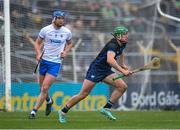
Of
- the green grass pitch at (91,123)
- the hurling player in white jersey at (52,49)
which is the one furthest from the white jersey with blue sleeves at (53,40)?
the green grass pitch at (91,123)

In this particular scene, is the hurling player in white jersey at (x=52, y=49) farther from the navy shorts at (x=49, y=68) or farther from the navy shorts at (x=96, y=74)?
the navy shorts at (x=96, y=74)

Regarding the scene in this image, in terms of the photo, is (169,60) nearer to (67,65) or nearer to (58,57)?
(67,65)

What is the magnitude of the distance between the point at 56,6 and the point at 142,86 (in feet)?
10.9

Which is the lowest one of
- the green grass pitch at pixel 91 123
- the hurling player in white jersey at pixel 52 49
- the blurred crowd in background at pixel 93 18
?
the green grass pitch at pixel 91 123

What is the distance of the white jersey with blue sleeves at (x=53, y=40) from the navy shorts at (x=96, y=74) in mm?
1166

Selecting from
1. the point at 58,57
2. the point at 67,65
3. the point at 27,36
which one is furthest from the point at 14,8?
the point at 58,57

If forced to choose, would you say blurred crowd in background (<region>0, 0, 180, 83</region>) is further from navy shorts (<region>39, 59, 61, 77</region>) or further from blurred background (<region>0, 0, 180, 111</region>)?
navy shorts (<region>39, 59, 61, 77</region>)

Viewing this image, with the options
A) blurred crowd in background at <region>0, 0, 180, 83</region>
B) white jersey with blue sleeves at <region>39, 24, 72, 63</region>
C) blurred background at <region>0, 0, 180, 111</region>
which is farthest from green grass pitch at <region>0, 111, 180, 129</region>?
blurred crowd in background at <region>0, 0, 180, 83</region>

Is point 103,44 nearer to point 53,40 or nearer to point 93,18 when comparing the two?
point 93,18

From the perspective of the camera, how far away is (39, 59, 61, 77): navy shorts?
15.0 meters

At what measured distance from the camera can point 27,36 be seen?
19.2 meters

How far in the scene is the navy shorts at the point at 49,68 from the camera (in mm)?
15023

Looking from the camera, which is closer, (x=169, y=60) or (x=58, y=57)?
(x=58, y=57)

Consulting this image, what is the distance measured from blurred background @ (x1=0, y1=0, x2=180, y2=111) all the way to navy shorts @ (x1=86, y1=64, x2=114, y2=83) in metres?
4.78
